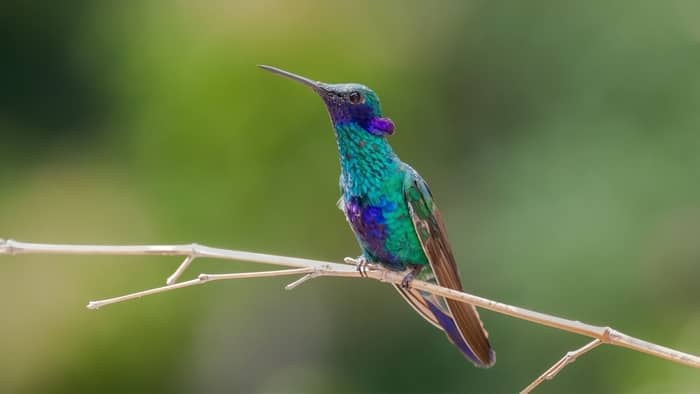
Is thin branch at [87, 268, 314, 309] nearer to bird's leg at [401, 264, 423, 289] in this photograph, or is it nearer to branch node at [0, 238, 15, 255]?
branch node at [0, 238, 15, 255]

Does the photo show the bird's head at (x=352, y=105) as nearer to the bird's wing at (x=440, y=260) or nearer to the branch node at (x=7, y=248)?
the bird's wing at (x=440, y=260)

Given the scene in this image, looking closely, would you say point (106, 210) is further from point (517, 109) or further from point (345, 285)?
point (517, 109)

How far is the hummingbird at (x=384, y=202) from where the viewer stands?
112 inches

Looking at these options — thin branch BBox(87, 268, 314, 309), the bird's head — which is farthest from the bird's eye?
thin branch BBox(87, 268, 314, 309)

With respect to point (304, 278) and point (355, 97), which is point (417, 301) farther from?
point (304, 278)

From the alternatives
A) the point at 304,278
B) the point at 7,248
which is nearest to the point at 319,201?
the point at 304,278

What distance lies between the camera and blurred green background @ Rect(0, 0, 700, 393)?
17.1 feet

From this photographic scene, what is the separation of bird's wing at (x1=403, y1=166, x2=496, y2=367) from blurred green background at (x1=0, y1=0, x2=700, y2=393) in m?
2.31

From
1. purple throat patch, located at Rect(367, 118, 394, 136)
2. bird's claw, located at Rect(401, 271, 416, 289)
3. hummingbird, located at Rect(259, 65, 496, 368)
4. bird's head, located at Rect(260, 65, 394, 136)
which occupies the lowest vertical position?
bird's claw, located at Rect(401, 271, 416, 289)

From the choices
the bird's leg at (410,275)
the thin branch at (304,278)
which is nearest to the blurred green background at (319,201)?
the bird's leg at (410,275)

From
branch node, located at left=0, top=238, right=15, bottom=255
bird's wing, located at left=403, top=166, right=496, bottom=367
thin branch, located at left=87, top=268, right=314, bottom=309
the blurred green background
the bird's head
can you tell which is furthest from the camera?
the blurred green background

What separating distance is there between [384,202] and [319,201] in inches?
106

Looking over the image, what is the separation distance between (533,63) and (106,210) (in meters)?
2.75

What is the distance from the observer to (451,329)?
9.49 feet
